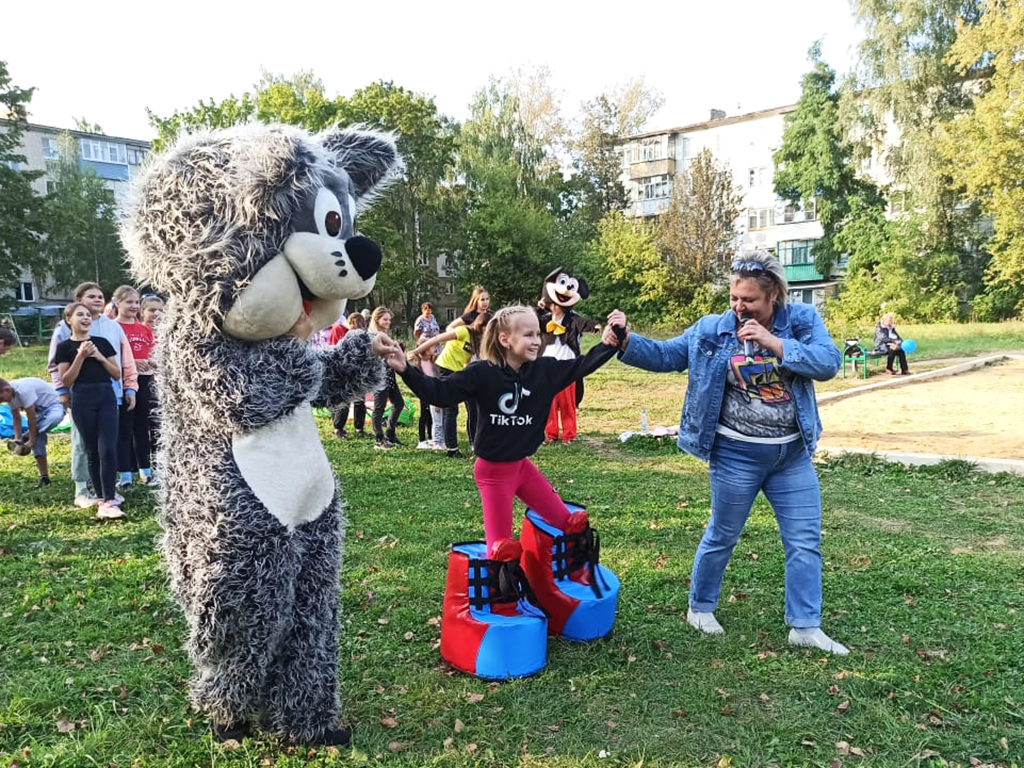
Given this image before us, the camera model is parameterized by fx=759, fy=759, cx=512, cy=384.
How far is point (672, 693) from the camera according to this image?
367cm

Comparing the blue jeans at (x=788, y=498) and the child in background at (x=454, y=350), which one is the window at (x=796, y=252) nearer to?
the child in background at (x=454, y=350)

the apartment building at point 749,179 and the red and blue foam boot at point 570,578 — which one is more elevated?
the apartment building at point 749,179

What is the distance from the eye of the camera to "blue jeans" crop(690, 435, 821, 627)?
13.5 ft

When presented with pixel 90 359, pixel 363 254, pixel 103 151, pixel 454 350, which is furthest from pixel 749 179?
pixel 363 254

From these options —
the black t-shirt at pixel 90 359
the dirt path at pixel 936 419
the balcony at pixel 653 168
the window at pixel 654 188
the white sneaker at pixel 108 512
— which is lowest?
the dirt path at pixel 936 419

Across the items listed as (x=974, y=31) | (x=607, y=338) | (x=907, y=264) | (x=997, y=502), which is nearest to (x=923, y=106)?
(x=974, y=31)

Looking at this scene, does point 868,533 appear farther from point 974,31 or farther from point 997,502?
point 974,31

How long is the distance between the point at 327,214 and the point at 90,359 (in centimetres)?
464

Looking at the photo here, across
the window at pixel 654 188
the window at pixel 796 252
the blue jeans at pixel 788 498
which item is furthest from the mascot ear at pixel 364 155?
the window at pixel 654 188

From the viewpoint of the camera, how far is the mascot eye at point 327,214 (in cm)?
293

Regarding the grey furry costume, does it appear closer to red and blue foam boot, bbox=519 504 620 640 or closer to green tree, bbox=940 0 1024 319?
red and blue foam boot, bbox=519 504 620 640

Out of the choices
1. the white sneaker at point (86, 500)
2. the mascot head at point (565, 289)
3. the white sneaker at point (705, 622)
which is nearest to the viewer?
the white sneaker at point (705, 622)

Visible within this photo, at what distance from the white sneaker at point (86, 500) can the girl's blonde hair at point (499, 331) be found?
4.71m

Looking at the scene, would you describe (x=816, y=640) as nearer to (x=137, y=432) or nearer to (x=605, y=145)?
(x=137, y=432)
